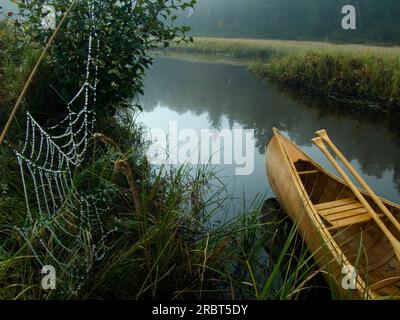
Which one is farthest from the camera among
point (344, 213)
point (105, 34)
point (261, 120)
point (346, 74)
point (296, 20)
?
point (296, 20)

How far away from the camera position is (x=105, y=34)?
4543mm

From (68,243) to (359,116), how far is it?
959cm

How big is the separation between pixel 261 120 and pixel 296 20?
56524mm

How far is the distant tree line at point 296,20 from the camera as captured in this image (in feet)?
146

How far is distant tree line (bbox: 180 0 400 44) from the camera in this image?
146ft

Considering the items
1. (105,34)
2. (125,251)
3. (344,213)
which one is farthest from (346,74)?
(125,251)

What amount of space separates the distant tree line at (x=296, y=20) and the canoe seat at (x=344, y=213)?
130 ft

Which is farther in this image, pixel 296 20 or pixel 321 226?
pixel 296 20

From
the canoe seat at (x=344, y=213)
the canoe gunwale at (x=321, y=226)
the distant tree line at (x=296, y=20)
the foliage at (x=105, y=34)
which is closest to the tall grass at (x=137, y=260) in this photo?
the canoe gunwale at (x=321, y=226)

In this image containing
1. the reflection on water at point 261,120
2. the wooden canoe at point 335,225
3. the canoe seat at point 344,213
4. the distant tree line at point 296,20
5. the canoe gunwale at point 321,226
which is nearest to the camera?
the canoe gunwale at point 321,226

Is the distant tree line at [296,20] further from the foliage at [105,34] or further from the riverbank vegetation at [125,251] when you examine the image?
the riverbank vegetation at [125,251]

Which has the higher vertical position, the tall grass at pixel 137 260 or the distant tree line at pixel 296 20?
the distant tree line at pixel 296 20

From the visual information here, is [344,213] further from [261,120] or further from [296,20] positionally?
[296,20]

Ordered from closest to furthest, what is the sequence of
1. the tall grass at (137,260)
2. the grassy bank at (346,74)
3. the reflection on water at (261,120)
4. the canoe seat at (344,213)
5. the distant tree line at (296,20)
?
the tall grass at (137,260)
the canoe seat at (344,213)
the reflection on water at (261,120)
the grassy bank at (346,74)
the distant tree line at (296,20)
